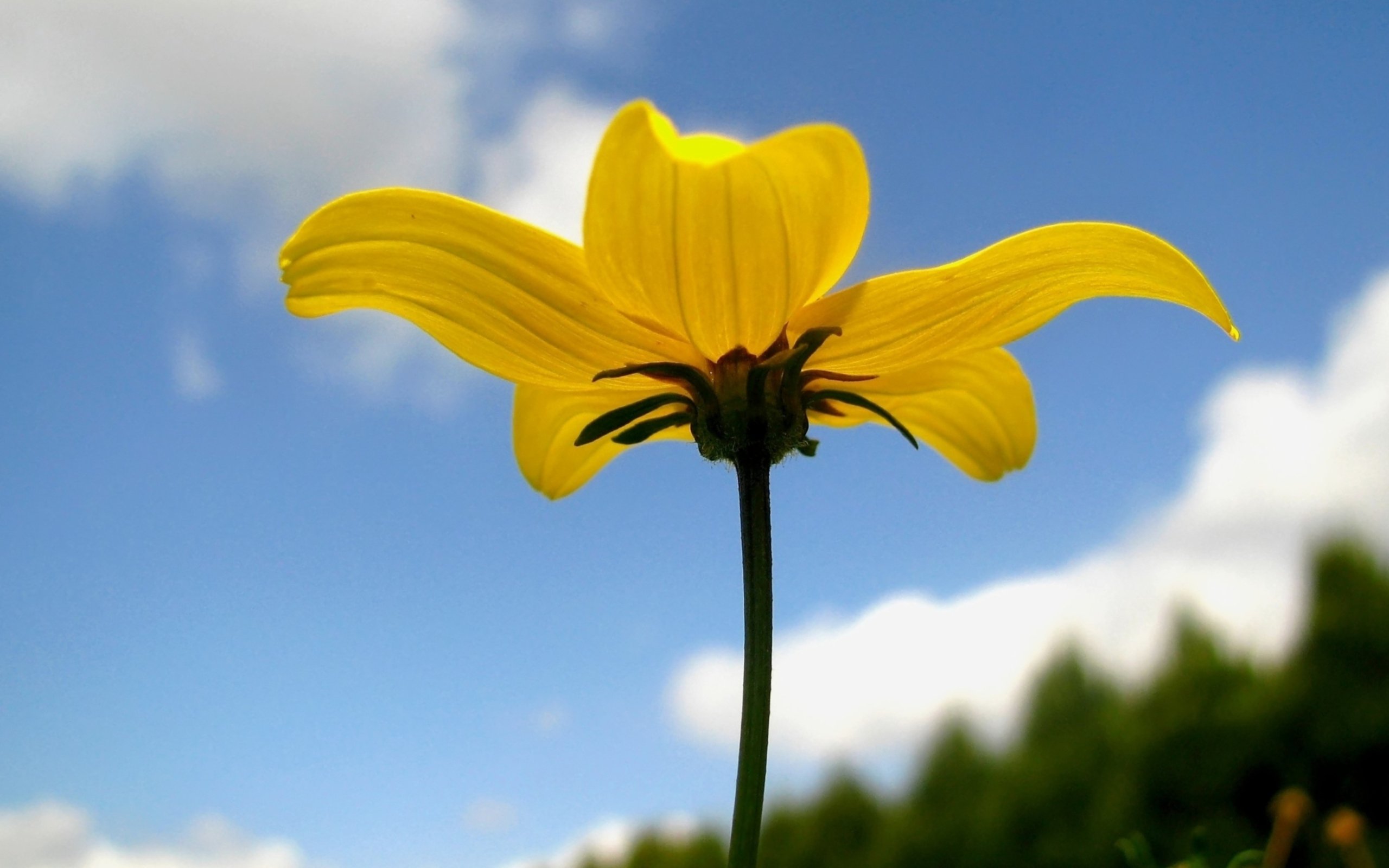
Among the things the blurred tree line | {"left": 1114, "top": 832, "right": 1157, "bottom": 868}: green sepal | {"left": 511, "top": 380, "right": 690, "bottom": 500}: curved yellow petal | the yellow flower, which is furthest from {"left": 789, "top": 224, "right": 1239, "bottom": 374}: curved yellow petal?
the blurred tree line

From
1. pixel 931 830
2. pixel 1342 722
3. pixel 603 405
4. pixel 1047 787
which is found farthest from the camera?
pixel 931 830

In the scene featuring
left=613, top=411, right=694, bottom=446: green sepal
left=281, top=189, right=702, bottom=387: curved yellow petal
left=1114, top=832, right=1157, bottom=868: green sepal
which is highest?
left=281, top=189, right=702, bottom=387: curved yellow petal

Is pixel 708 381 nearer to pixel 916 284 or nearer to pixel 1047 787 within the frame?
pixel 916 284

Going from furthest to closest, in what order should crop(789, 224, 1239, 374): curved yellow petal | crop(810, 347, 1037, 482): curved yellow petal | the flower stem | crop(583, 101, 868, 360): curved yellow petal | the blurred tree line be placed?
1. the blurred tree line
2. crop(810, 347, 1037, 482): curved yellow petal
3. crop(789, 224, 1239, 374): curved yellow petal
4. crop(583, 101, 868, 360): curved yellow petal
5. the flower stem

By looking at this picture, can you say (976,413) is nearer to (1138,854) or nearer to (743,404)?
(743,404)

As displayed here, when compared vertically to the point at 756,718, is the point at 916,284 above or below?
above

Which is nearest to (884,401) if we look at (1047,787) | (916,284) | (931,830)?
(916,284)

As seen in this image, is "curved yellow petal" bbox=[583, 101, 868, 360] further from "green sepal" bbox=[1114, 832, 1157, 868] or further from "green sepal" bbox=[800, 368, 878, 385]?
"green sepal" bbox=[1114, 832, 1157, 868]
